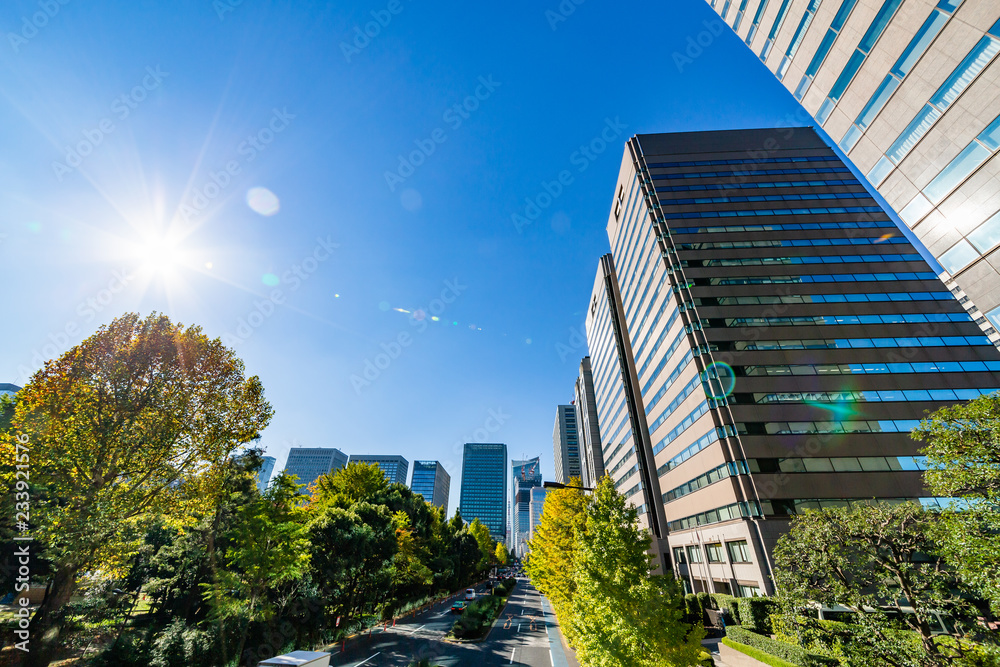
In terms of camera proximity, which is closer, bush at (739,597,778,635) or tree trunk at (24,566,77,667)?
tree trunk at (24,566,77,667)

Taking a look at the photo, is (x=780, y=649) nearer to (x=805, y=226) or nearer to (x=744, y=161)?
(x=805, y=226)

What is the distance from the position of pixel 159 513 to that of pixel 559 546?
2423 cm

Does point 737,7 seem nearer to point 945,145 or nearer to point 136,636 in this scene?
point 945,145

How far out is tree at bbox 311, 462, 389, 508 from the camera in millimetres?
34938

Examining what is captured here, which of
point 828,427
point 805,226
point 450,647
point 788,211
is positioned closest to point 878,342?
point 828,427

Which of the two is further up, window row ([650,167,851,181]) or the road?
window row ([650,167,851,181])

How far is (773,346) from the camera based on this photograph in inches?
1331

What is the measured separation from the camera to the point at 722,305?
36.5 metres

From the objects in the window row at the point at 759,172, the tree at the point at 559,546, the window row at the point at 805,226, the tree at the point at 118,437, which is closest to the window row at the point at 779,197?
the window row at the point at 805,226

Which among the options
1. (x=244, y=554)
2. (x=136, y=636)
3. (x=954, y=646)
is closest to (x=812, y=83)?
(x=954, y=646)

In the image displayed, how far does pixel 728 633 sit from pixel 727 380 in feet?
63.2

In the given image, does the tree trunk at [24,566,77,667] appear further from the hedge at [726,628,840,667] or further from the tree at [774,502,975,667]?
the hedge at [726,628,840,667]

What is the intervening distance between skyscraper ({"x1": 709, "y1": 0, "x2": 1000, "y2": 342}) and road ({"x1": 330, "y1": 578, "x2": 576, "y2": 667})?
87.5ft

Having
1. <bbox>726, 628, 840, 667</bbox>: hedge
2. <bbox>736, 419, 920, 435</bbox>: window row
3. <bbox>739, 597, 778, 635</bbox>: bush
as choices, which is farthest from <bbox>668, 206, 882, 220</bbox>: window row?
<bbox>726, 628, 840, 667</bbox>: hedge
